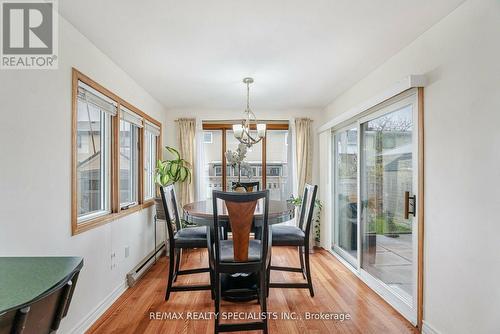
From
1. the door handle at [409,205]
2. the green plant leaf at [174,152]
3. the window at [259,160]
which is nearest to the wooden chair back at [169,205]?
the green plant leaf at [174,152]

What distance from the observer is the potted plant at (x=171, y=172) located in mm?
3963

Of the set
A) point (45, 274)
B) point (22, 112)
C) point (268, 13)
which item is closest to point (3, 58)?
point (22, 112)

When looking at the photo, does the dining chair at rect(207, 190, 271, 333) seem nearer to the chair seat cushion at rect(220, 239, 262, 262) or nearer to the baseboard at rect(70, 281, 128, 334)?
the chair seat cushion at rect(220, 239, 262, 262)

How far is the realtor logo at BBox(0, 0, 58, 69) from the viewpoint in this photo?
1535 mm

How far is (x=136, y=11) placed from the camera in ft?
5.96

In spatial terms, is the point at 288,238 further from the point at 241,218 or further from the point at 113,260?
the point at 113,260

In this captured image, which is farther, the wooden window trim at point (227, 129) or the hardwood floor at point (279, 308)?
the wooden window trim at point (227, 129)

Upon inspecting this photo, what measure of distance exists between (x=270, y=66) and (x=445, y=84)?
160 cm

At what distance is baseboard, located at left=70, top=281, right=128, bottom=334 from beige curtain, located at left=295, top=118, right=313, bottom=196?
3.01 meters

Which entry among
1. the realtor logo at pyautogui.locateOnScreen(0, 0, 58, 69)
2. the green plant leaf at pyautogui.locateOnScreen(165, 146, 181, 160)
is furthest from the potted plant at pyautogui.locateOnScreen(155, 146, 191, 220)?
the realtor logo at pyautogui.locateOnScreen(0, 0, 58, 69)

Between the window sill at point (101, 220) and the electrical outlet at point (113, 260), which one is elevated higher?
the window sill at point (101, 220)

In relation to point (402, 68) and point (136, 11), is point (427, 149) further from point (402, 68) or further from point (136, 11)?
point (136, 11)

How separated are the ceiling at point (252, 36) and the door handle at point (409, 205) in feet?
4.44

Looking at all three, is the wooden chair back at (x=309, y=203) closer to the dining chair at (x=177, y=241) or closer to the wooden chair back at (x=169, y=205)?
the dining chair at (x=177, y=241)
